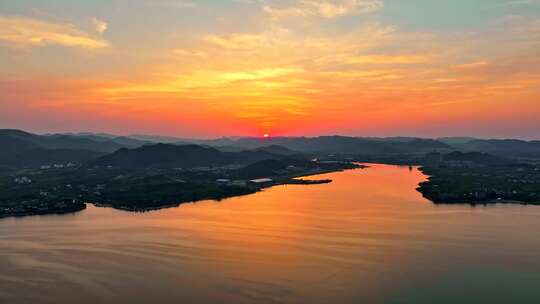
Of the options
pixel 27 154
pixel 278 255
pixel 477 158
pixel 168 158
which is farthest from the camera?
pixel 477 158

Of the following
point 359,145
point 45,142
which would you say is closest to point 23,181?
point 45,142

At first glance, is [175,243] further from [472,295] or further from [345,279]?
[472,295]

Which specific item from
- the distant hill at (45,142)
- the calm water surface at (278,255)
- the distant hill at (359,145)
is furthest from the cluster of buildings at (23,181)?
the distant hill at (359,145)

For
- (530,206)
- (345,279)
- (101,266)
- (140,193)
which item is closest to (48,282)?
(101,266)

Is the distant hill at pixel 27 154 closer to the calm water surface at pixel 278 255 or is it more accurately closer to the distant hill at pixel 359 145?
the calm water surface at pixel 278 255

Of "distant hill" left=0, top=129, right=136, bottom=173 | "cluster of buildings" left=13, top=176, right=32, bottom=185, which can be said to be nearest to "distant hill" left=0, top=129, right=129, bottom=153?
"distant hill" left=0, top=129, right=136, bottom=173

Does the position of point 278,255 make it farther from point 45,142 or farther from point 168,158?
point 45,142
